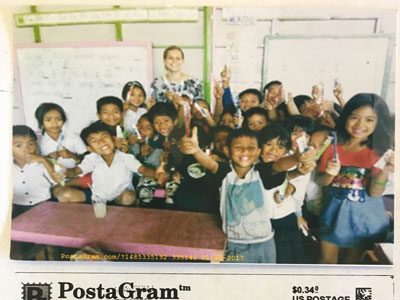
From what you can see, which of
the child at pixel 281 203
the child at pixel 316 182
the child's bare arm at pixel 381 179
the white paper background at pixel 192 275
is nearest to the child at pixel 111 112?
the white paper background at pixel 192 275

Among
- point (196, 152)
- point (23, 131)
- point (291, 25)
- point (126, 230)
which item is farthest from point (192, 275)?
point (291, 25)

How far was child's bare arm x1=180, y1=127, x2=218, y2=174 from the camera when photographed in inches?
40.0

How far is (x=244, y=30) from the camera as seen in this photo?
100 centimetres

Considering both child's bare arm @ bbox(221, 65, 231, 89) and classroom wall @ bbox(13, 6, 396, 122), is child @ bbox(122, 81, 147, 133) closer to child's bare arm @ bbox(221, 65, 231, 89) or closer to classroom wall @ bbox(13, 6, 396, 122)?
classroom wall @ bbox(13, 6, 396, 122)

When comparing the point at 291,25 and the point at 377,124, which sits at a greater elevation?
the point at 291,25

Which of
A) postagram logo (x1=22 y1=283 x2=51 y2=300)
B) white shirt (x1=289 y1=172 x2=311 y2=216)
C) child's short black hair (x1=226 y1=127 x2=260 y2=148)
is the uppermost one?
child's short black hair (x1=226 y1=127 x2=260 y2=148)

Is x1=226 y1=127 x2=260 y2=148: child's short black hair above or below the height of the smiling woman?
below

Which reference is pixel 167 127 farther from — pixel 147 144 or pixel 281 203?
pixel 281 203

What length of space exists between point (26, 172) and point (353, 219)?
79 centimetres

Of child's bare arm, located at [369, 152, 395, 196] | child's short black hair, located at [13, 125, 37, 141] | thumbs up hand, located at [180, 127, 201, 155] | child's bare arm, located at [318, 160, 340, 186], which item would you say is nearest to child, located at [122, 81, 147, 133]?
thumbs up hand, located at [180, 127, 201, 155]

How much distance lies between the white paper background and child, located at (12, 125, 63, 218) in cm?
2

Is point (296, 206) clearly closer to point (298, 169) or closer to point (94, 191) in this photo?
point (298, 169)

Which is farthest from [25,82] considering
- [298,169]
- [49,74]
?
[298,169]

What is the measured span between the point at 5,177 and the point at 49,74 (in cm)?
27
